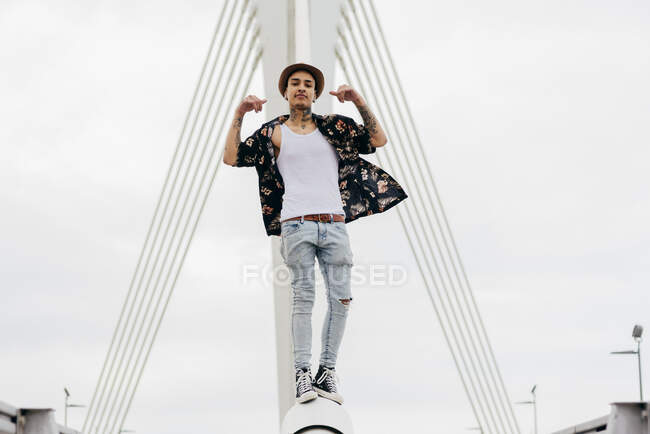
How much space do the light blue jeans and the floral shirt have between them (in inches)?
16.2

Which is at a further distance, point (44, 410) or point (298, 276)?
point (44, 410)

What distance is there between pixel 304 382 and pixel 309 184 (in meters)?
1.12

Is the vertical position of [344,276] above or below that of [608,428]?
above

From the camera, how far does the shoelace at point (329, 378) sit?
267 inches

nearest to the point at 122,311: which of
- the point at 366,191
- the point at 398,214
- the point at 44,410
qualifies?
the point at 398,214

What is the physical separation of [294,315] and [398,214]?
6.53m

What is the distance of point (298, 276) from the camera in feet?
22.3

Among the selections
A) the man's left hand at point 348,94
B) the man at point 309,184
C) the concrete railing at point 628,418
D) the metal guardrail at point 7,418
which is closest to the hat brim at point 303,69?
the man at point 309,184

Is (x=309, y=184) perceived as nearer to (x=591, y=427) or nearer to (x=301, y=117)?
(x=301, y=117)

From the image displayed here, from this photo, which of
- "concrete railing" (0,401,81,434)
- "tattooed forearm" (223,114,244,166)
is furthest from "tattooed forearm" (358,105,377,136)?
"concrete railing" (0,401,81,434)

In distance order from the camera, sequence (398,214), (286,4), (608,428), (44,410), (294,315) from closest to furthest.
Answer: (294,315), (608,428), (44,410), (286,4), (398,214)

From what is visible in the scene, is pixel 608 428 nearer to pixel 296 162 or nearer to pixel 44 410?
pixel 296 162

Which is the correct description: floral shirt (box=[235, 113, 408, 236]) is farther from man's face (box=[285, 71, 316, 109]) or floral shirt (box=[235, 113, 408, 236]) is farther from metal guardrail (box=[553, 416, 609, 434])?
metal guardrail (box=[553, 416, 609, 434])

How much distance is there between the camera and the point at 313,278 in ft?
22.5
